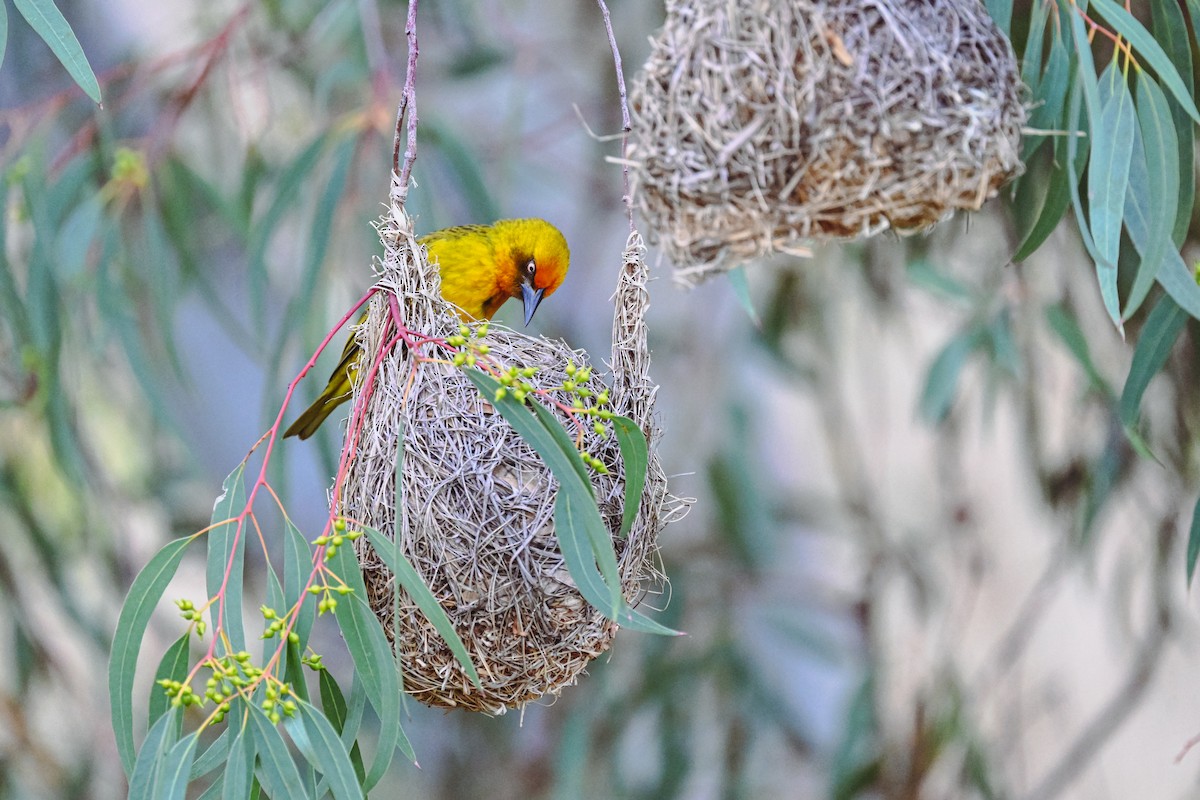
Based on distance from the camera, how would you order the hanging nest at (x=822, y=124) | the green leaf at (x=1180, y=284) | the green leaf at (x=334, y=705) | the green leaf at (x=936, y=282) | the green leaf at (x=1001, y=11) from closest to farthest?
the hanging nest at (x=822, y=124) → the green leaf at (x=1180, y=284) → the green leaf at (x=1001, y=11) → the green leaf at (x=334, y=705) → the green leaf at (x=936, y=282)

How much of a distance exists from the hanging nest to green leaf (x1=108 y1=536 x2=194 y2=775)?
0.79m

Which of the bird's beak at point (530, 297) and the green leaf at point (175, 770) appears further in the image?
the bird's beak at point (530, 297)

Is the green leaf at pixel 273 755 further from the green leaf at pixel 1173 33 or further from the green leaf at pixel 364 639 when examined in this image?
the green leaf at pixel 1173 33

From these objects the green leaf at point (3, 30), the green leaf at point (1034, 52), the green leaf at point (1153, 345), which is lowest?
the green leaf at point (1153, 345)

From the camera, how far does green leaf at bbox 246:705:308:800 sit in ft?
4.39

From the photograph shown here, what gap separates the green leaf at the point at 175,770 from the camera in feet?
4.42

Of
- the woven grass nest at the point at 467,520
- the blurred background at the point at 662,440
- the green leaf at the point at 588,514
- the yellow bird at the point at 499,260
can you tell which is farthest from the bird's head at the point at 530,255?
the green leaf at the point at 588,514

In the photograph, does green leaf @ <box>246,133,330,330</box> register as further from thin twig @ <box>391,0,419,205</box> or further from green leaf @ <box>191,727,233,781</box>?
green leaf @ <box>191,727,233,781</box>

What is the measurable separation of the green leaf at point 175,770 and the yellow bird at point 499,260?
1.07m

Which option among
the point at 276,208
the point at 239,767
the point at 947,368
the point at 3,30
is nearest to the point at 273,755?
the point at 239,767

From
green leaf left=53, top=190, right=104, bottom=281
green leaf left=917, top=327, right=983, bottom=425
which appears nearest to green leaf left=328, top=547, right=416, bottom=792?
green leaf left=53, top=190, right=104, bottom=281

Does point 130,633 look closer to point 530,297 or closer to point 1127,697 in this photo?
point 530,297

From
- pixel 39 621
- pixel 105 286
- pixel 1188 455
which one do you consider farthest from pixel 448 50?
pixel 1188 455

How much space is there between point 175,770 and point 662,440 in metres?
1.60
